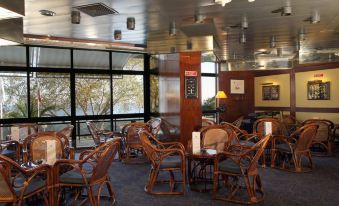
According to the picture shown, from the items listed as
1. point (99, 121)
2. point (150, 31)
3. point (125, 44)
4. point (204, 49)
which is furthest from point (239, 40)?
point (99, 121)

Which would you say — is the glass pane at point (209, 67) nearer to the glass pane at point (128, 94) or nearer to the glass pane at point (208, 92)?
the glass pane at point (208, 92)

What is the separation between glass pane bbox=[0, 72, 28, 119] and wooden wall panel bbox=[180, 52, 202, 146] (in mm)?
3913

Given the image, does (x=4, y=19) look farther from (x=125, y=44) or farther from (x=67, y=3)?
(x=125, y=44)

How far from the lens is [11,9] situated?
2879 millimetres

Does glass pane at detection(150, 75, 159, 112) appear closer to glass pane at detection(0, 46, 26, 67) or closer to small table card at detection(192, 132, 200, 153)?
glass pane at detection(0, 46, 26, 67)

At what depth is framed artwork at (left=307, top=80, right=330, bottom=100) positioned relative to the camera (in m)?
8.69

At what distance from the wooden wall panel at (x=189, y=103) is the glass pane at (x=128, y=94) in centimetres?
245

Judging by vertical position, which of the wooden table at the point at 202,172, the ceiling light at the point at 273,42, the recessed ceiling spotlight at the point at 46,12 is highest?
the recessed ceiling spotlight at the point at 46,12

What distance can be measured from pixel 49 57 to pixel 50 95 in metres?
0.98

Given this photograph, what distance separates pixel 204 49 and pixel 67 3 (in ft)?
10.9

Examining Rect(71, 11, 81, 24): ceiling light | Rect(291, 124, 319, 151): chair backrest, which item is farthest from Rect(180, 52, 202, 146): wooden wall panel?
Rect(71, 11, 81, 24): ceiling light

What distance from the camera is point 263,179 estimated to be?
4.83m

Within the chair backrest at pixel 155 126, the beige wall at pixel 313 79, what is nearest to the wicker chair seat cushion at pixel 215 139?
the chair backrest at pixel 155 126

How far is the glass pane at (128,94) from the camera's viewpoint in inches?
326
